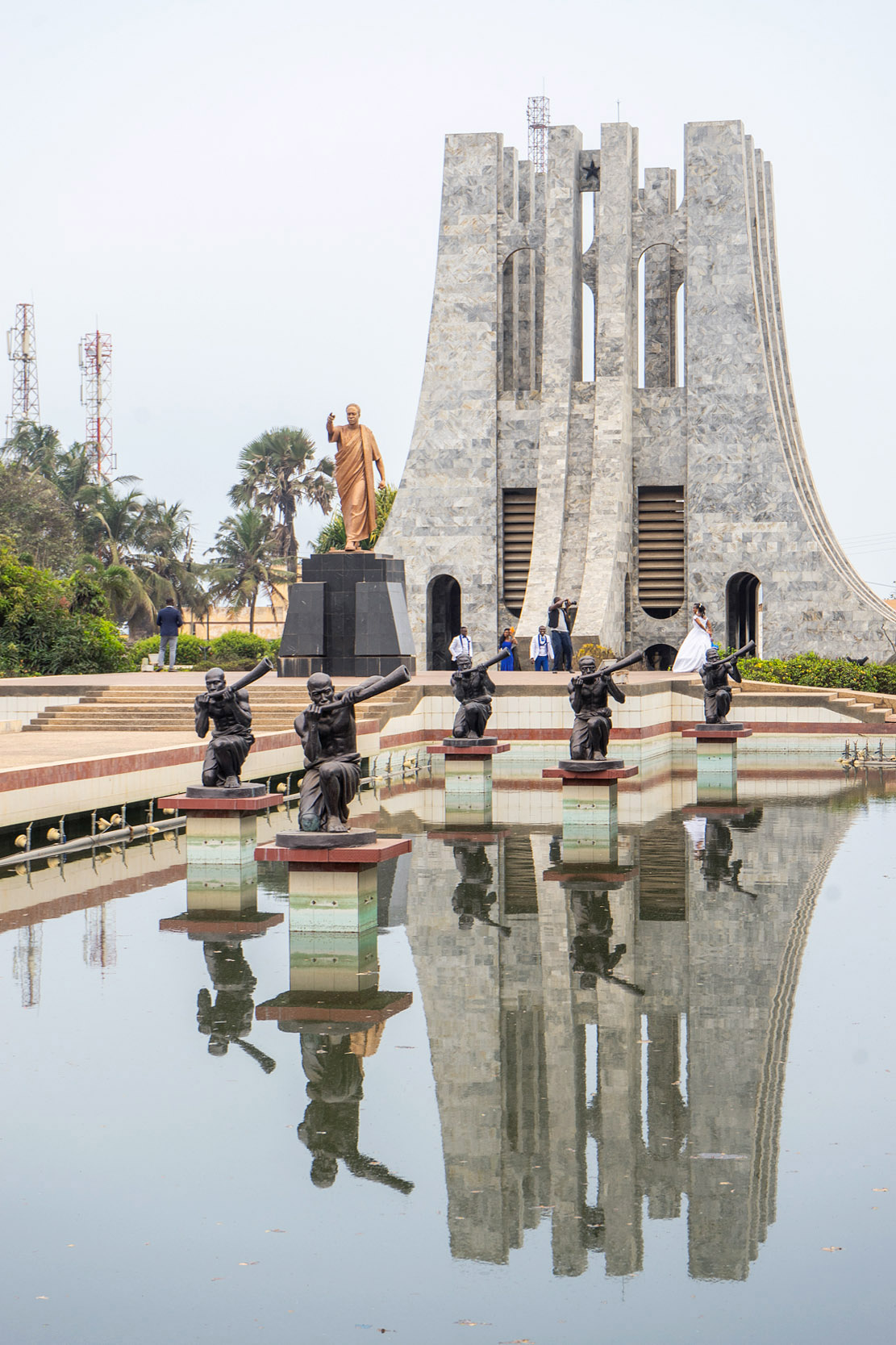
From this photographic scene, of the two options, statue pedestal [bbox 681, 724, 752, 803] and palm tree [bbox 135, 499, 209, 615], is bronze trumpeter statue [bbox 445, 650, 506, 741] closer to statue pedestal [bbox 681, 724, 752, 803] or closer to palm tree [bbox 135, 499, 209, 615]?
statue pedestal [bbox 681, 724, 752, 803]

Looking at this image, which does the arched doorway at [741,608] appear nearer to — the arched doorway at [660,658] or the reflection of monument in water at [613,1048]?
the arched doorway at [660,658]

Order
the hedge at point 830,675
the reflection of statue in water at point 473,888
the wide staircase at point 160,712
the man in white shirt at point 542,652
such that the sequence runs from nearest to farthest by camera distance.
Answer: the reflection of statue in water at point 473,888 < the wide staircase at point 160,712 < the hedge at point 830,675 < the man in white shirt at point 542,652

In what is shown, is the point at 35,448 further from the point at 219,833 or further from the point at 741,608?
the point at 219,833

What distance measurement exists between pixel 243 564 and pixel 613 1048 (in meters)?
41.5

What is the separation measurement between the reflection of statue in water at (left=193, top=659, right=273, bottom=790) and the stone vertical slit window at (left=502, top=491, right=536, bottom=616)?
21242mm

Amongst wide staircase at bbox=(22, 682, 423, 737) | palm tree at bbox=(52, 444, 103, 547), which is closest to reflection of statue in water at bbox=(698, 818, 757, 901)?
wide staircase at bbox=(22, 682, 423, 737)

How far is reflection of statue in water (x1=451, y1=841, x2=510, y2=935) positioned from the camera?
26.7 feet

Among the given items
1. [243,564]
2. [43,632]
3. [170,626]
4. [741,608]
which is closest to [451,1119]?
[43,632]

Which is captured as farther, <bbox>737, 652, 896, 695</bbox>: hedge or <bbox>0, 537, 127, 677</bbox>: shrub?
<bbox>0, 537, 127, 677</bbox>: shrub

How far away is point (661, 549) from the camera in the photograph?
30766 millimetres

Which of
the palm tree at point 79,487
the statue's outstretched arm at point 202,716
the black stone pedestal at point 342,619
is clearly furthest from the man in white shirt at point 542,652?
the palm tree at point 79,487

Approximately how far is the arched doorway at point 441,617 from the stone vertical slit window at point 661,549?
157 inches

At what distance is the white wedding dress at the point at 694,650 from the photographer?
24172 millimetres

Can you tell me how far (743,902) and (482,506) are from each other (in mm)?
22104
